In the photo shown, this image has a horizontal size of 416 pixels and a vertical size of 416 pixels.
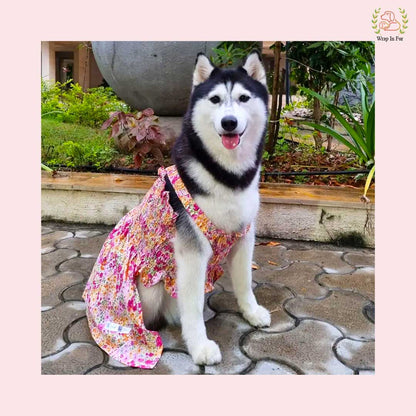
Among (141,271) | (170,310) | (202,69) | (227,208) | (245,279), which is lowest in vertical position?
(170,310)

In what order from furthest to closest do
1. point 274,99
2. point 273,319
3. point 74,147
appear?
point 74,147
point 274,99
point 273,319

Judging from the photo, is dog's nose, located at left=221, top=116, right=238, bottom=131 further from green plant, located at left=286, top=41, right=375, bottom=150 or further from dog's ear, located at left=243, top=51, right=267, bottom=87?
green plant, located at left=286, top=41, right=375, bottom=150

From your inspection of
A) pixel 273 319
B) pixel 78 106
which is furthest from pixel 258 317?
pixel 78 106

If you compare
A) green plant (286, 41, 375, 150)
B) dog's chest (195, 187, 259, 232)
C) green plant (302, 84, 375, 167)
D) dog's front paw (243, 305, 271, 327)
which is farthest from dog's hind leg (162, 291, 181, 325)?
green plant (286, 41, 375, 150)

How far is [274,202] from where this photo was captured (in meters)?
3.34

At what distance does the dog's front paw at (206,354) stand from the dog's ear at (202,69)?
1.34 meters

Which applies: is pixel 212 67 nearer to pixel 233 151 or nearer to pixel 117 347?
pixel 233 151

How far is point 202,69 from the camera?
75.5 inches

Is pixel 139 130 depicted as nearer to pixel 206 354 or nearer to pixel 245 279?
pixel 245 279

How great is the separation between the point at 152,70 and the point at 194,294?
3.25 m

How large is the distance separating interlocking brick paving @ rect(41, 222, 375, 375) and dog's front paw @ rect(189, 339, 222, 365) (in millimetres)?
29

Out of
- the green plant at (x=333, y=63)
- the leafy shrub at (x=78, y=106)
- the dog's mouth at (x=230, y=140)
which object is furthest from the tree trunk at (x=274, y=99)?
the dog's mouth at (x=230, y=140)

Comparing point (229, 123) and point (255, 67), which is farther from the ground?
point (255, 67)

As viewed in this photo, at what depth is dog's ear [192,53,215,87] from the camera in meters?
1.89
